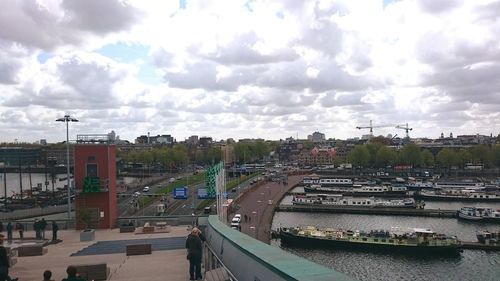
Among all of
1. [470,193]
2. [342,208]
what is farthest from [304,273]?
[470,193]

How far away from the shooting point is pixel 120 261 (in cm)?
1173

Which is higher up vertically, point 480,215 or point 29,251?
point 29,251

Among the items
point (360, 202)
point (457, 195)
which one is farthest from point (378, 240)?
point (457, 195)

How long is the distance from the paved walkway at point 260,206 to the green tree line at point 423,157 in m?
24.8

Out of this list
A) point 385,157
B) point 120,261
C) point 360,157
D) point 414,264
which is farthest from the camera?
point 360,157

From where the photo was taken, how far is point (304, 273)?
201 inches

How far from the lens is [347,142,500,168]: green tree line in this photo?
88.7 m

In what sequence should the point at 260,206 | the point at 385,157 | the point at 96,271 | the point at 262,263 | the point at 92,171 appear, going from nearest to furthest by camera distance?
the point at 262,263 < the point at 96,271 < the point at 92,171 < the point at 260,206 < the point at 385,157

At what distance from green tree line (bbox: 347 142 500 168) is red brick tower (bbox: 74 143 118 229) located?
78591 millimetres

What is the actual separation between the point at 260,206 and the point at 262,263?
4148 cm

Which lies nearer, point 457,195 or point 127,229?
point 127,229

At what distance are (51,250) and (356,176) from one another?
77.5 meters

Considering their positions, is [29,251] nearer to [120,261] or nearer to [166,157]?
[120,261]

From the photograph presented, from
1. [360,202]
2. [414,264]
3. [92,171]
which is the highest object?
[92,171]
